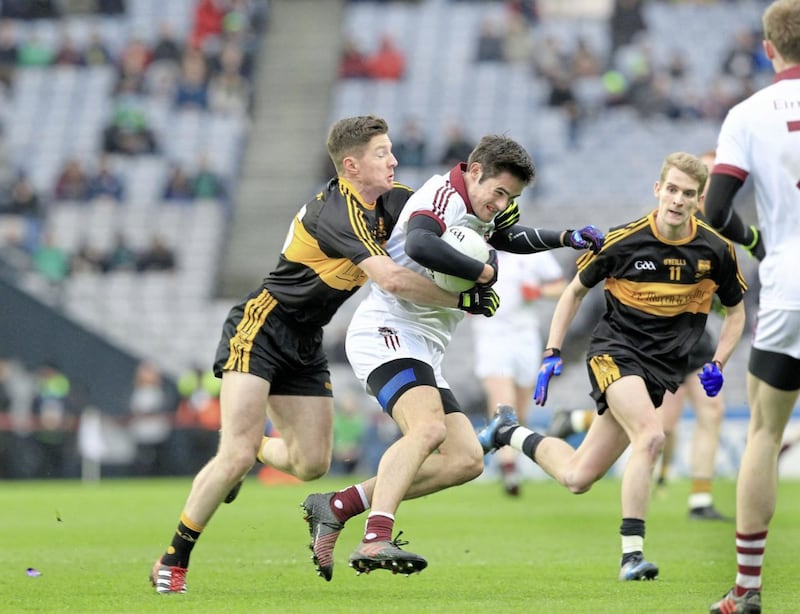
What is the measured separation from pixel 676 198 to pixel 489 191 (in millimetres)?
1453

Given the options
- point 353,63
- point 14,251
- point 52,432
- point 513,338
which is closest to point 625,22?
point 353,63

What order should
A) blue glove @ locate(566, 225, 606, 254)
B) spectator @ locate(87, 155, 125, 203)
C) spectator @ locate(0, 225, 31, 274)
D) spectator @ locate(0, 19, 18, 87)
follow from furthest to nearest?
1. spectator @ locate(0, 19, 18, 87)
2. spectator @ locate(87, 155, 125, 203)
3. spectator @ locate(0, 225, 31, 274)
4. blue glove @ locate(566, 225, 606, 254)

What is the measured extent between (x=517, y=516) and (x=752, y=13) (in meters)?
17.8

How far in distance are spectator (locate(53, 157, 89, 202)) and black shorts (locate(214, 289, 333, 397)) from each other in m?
19.0

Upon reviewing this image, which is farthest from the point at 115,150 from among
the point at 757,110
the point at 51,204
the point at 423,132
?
the point at 757,110

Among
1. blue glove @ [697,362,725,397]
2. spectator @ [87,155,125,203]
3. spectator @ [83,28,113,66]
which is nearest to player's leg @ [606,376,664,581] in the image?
blue glove @ [697,362,725,397]

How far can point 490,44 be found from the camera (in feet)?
94.4

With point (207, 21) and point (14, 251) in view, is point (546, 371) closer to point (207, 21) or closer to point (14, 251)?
point (14, 251)

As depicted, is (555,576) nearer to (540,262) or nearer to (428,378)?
(428,378)

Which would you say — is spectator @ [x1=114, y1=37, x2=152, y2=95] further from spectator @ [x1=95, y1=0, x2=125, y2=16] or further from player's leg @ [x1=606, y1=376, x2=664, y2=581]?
player's leg @ [x1=606, y1=376, x2=664, y2=581]

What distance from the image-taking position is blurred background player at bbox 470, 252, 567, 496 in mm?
14500

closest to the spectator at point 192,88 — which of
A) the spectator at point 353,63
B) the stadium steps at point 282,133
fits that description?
the stadium steps at point 282,133

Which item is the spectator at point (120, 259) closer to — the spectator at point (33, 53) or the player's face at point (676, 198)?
the spectator at point (33, 53)

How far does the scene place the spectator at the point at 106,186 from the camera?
2628cm
